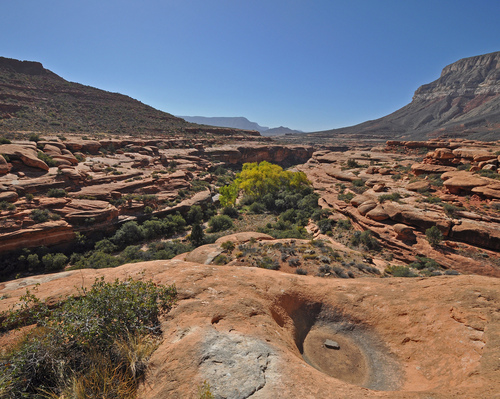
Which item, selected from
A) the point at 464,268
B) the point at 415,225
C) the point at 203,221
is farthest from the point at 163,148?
the point at 464,268

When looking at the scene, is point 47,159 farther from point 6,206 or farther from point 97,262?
point 97,262

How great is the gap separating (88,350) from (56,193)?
25655mm

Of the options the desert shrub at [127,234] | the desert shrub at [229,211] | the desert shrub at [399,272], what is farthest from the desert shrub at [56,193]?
the desert shrub at [399,272]

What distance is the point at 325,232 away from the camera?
22.5 meters

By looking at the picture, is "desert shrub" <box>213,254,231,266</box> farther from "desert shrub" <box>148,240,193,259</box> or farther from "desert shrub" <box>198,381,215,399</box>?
"desert shrub" <box>198,381,215,399</box>

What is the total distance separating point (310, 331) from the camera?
258 inches

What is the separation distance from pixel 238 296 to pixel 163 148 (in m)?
51.4

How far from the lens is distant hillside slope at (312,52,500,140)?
110m

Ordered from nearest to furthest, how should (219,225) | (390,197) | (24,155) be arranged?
(390,197)
(24,155)
(219,225)

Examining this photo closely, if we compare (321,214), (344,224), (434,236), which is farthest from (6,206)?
(434,236)

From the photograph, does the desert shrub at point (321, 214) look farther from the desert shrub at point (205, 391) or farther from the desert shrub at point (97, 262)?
the desert shrub at point (205, 391)

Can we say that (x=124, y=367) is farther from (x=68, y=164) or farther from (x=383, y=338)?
(x=68, y=164)

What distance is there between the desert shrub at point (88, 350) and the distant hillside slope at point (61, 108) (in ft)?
176

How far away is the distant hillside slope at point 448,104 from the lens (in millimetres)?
109975
